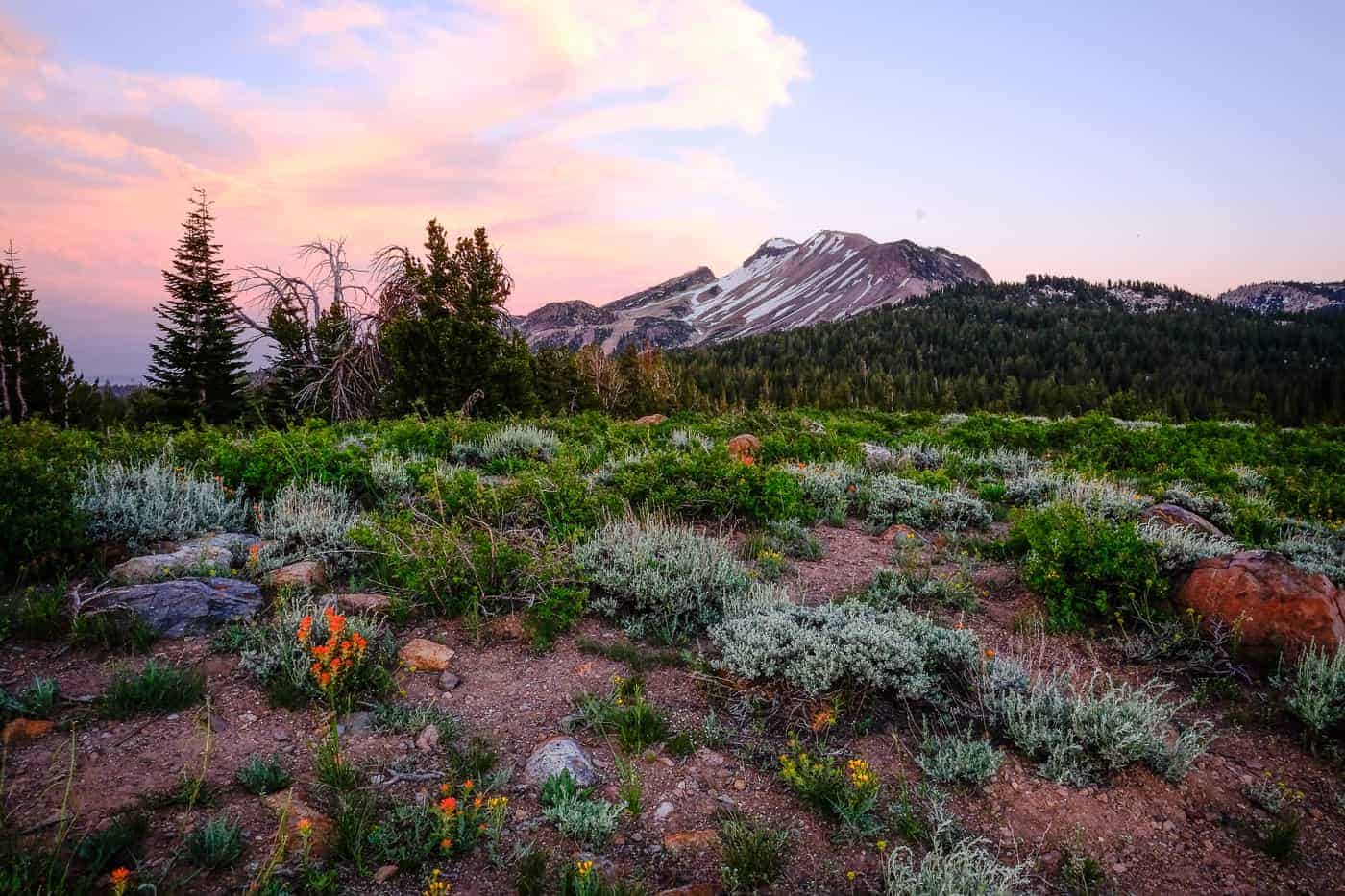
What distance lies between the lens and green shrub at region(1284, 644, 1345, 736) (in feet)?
11.8

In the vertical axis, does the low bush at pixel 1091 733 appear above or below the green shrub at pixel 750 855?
above

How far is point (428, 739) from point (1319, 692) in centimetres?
524

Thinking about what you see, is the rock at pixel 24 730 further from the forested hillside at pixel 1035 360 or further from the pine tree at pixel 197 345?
the forested hillside at pixel 1035 360

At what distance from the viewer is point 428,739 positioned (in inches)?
134

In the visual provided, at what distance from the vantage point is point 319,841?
2650 millimetres

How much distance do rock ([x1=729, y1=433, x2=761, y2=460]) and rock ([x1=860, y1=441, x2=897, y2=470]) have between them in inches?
73.7

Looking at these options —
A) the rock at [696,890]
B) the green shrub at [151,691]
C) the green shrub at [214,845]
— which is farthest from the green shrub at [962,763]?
the green shrub at [151,691]

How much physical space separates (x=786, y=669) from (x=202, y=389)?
4238 cm

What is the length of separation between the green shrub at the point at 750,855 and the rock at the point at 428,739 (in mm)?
1636

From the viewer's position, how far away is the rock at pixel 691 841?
2840mm

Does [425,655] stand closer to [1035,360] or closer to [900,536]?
[900,536]

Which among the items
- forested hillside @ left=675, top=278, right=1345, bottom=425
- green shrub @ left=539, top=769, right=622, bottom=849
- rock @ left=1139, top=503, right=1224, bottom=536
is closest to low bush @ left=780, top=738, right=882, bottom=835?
green shrub @ left=539, top=769, right=622, bottom=849

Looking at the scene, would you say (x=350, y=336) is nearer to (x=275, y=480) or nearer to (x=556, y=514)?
(x=275, y=480)

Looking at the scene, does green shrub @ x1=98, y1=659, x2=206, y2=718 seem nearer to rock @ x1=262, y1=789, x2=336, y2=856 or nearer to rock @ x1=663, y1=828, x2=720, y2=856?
rock @ x1=262, y1=789, x2=336, y2=856
